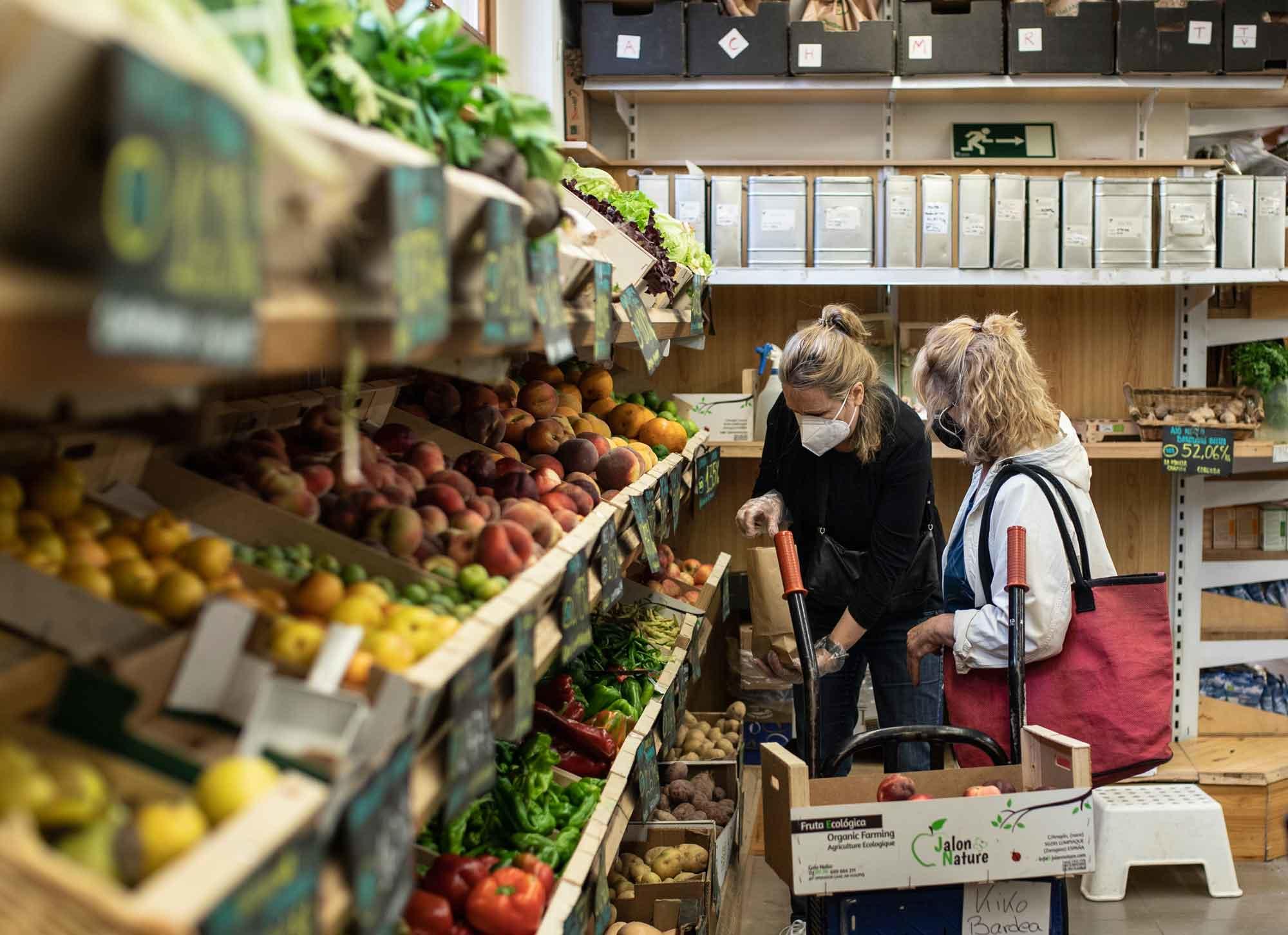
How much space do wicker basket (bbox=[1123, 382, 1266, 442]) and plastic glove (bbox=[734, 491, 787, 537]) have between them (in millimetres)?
1823

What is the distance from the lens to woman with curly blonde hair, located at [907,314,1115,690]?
8.81 feet

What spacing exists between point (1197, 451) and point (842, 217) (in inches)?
61.2

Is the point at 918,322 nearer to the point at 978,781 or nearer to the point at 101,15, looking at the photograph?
the point at 978,781

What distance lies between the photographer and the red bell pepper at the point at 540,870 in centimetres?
195

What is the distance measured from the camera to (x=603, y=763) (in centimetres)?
250

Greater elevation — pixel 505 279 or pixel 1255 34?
pixel 1255 34

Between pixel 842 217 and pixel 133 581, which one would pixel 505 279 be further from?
pixel 842 217

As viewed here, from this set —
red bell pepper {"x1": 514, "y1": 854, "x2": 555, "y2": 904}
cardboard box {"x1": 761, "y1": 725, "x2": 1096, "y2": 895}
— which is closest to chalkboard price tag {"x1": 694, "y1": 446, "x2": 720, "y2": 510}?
cardboard box {"x1": 761, "y1": 725, "x2": 1096, "y2": 895}

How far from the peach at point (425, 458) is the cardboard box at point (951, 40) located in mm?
3015

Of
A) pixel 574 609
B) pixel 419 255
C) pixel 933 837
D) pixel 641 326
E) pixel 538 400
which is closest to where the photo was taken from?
pixel 419 255

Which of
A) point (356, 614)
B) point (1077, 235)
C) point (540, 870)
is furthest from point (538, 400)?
point (1077, 235)

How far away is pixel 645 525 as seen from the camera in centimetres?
243

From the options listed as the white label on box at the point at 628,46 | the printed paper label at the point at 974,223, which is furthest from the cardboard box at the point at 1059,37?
the white label on box at the point at 628,46

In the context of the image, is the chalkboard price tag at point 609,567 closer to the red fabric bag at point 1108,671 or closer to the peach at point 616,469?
the peach at point 616,469
